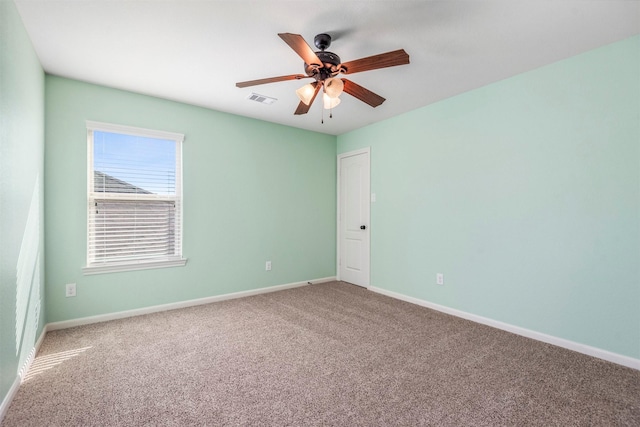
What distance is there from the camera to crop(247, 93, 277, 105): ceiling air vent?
3.43 meters

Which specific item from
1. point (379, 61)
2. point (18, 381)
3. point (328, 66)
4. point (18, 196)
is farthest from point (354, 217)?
point (18, 381)

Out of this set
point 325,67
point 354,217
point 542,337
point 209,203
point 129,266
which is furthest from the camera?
point 354,217

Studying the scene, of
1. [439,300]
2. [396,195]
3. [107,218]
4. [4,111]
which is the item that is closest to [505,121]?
[396,195]

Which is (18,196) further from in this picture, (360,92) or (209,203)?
(360,92)

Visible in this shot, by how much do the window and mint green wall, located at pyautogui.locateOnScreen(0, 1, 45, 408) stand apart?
1.60ft

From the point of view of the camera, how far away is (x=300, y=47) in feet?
6.27

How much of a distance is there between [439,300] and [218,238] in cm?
280

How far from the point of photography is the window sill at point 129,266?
313 centimetres

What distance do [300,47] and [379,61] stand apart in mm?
520

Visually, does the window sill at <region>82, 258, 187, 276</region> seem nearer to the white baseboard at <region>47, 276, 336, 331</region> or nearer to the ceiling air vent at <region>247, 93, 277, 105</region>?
the white baseboard at <region>47, 276, 336, 331</region>

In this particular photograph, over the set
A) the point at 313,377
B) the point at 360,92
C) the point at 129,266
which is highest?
the point at 360,92

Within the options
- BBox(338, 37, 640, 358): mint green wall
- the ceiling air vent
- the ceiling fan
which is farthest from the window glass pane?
BBox(338, 37, 640, 358): mint green wall

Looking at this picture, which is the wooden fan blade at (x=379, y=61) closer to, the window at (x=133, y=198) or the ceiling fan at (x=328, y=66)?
the ceiling fan at (x=328, y=66)

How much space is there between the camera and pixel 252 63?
8.80 ft
